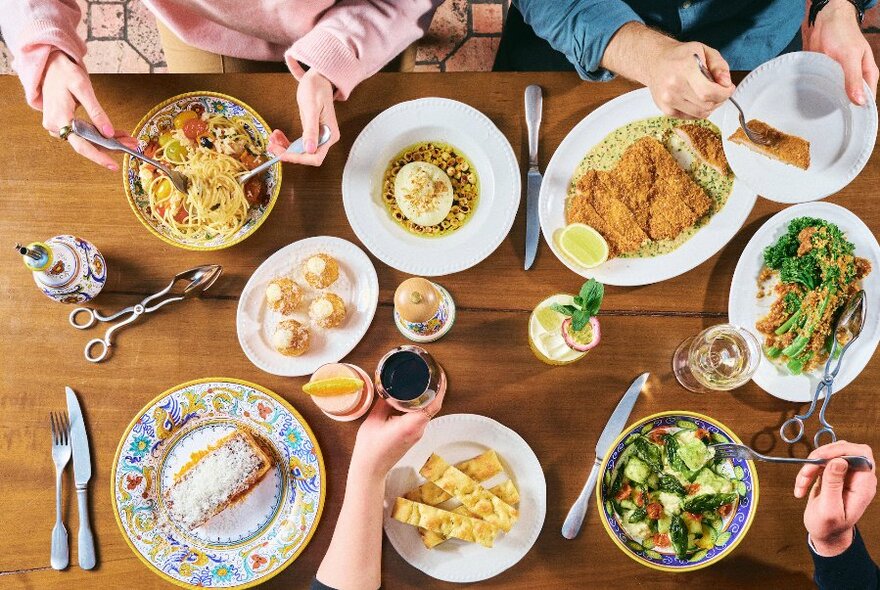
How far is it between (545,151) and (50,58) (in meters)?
1.27

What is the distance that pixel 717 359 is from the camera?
1486mm

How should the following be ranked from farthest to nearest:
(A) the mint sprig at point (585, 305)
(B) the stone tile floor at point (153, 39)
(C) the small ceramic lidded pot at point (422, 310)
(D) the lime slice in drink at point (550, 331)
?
(B) the stone tile floor at point (153, 39) → (D) the lime slice in drink at point (550, 331) → (C) the small ceramic lidded pot at point (422, 310) → (A) the mint sprig at point (585, 305)

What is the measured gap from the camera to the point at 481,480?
1.47 metres

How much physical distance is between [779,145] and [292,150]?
4.08 feet

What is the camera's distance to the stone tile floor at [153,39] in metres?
2.70

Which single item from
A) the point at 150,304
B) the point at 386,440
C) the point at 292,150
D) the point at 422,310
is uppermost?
the point at 292,150

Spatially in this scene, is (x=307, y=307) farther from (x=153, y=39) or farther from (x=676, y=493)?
(x=153, y=39)

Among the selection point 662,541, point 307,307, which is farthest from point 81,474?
point 662,541

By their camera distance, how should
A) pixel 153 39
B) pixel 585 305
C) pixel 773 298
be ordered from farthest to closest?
1. pixel 153 39
2. pixel 773 298
3. pixel 585 305

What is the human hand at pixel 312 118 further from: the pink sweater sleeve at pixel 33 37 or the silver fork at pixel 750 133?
the silver fork at pixel 750 133

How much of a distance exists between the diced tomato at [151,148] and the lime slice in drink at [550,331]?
3.58 ft

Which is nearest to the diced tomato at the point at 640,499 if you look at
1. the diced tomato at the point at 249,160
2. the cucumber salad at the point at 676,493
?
the cucumber salad at the point at 676,493

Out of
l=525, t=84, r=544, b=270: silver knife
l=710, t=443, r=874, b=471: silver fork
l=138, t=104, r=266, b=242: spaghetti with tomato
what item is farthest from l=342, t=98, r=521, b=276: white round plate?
l=710, t=443, r=874, b=471: silver fork

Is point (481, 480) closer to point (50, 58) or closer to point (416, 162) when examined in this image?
point (416, 162)
